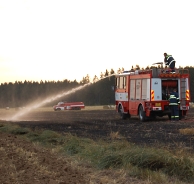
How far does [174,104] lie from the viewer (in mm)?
24578

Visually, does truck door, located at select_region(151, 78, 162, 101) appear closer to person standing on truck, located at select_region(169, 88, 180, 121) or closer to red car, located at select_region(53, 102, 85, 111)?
person standing on truck, located at select_region(169, 88, 180, 121)

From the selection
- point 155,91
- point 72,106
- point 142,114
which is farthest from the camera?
point 72,106

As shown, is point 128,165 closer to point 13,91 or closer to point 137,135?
point 137,135

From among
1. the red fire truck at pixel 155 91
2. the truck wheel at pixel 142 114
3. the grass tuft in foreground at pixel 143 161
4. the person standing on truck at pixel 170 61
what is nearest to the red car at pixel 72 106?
the red fire truck at pixel 155 91

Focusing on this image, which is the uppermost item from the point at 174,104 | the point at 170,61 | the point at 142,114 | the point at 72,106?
the point at 170,61

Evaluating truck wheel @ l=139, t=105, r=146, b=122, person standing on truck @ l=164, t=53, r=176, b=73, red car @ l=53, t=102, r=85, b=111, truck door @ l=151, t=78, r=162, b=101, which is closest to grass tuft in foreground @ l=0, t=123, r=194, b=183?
truck door @ l=151, t=78, r=162, b=101

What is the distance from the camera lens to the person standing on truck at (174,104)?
80.5ft

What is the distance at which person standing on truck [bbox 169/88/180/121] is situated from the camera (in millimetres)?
24547

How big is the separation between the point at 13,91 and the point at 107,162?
116759 mm

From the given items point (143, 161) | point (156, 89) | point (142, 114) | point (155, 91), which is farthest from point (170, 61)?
point (143, 161)

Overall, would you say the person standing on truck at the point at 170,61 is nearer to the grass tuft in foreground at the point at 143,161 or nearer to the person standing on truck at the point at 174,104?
the person standing on truck at the point at 174,104

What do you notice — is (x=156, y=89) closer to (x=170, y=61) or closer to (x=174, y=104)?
(x=174, y=104)

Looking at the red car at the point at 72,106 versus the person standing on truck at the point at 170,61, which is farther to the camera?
the red car at the point at 72,106

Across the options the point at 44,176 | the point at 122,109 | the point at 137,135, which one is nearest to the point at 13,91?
the point at 122,109
